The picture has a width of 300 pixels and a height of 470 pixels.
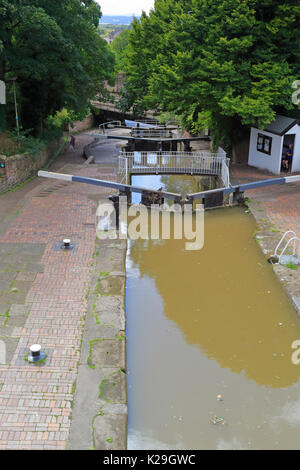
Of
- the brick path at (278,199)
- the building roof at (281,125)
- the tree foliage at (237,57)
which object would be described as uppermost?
the tree foliage at (237,57)

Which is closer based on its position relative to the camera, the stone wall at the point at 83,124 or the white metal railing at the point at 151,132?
the white metal railing at the point at 151,132

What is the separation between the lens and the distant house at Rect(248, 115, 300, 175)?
20016mm

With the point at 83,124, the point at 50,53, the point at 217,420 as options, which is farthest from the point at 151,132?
the point at 217,420

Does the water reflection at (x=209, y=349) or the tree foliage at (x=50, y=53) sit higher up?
the tree foliage at (x=50, y=53)

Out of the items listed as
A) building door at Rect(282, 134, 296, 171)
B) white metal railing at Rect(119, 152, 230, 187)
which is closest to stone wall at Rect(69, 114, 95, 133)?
white metal railing at Rect(119, 152, 230, 187)

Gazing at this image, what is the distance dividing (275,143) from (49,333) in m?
15.2

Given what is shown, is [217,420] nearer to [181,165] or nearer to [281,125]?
[181,165]

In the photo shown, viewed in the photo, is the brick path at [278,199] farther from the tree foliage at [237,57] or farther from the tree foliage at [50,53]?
the tree foliage at [50,53]

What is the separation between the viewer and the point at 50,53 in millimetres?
20156

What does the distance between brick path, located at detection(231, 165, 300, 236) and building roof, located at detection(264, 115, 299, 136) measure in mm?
2021

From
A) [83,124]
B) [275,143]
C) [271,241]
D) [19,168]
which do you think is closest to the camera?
[271,241]

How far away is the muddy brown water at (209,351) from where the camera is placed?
702 cm

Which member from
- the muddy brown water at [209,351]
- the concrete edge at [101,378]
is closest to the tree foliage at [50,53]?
the muddy brown water at [209,351]

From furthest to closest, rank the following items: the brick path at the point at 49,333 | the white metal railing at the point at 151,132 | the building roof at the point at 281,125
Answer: the white metal railing at the point at 151,132 < the building roof at the point at 281,125 < the brick path at the point at 49,333
